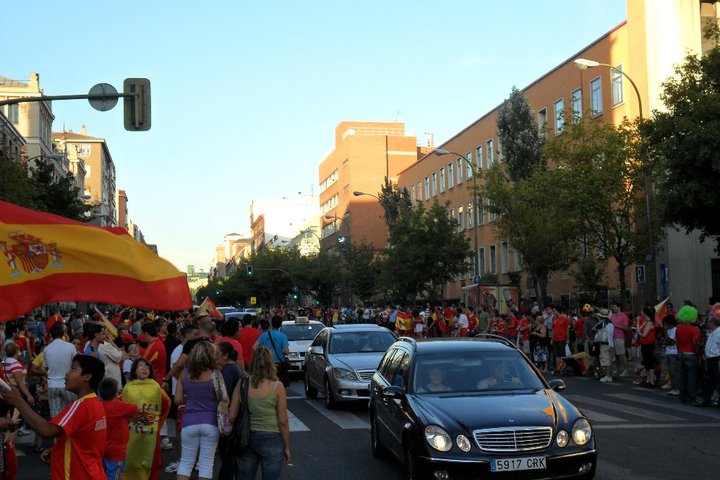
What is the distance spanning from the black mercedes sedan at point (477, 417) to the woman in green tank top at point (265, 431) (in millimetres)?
1589

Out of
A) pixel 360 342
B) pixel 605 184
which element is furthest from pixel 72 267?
pixel 605 184

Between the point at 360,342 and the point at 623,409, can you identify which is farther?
the point at 360,342

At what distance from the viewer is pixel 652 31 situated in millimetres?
38594

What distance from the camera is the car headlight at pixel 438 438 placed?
27.9ft

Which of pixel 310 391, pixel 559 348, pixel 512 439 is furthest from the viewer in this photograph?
pixel 559 348

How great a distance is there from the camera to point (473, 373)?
9930 mm

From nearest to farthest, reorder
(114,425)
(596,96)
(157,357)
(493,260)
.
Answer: (114,425), (157,357), (596,96), (493,260)

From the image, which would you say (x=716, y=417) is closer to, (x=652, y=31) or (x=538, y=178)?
(x=538, y=178)

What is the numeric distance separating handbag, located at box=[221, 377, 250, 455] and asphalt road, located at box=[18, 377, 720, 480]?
8.48ft

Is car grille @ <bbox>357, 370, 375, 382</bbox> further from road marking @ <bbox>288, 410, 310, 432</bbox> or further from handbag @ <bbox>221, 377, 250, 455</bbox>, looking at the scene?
handbag @ <bbox>221, 377, 250, 455</bbox>

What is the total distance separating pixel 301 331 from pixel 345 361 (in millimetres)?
7982

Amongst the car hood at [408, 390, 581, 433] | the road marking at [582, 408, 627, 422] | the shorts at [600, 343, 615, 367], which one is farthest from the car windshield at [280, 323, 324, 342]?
the car hood at [408, 390, 581, 433]

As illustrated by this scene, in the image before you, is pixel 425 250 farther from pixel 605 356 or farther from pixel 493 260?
pixel 605 356

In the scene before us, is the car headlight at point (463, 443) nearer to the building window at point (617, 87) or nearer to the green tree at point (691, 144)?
the green tree at point (691, 144)
